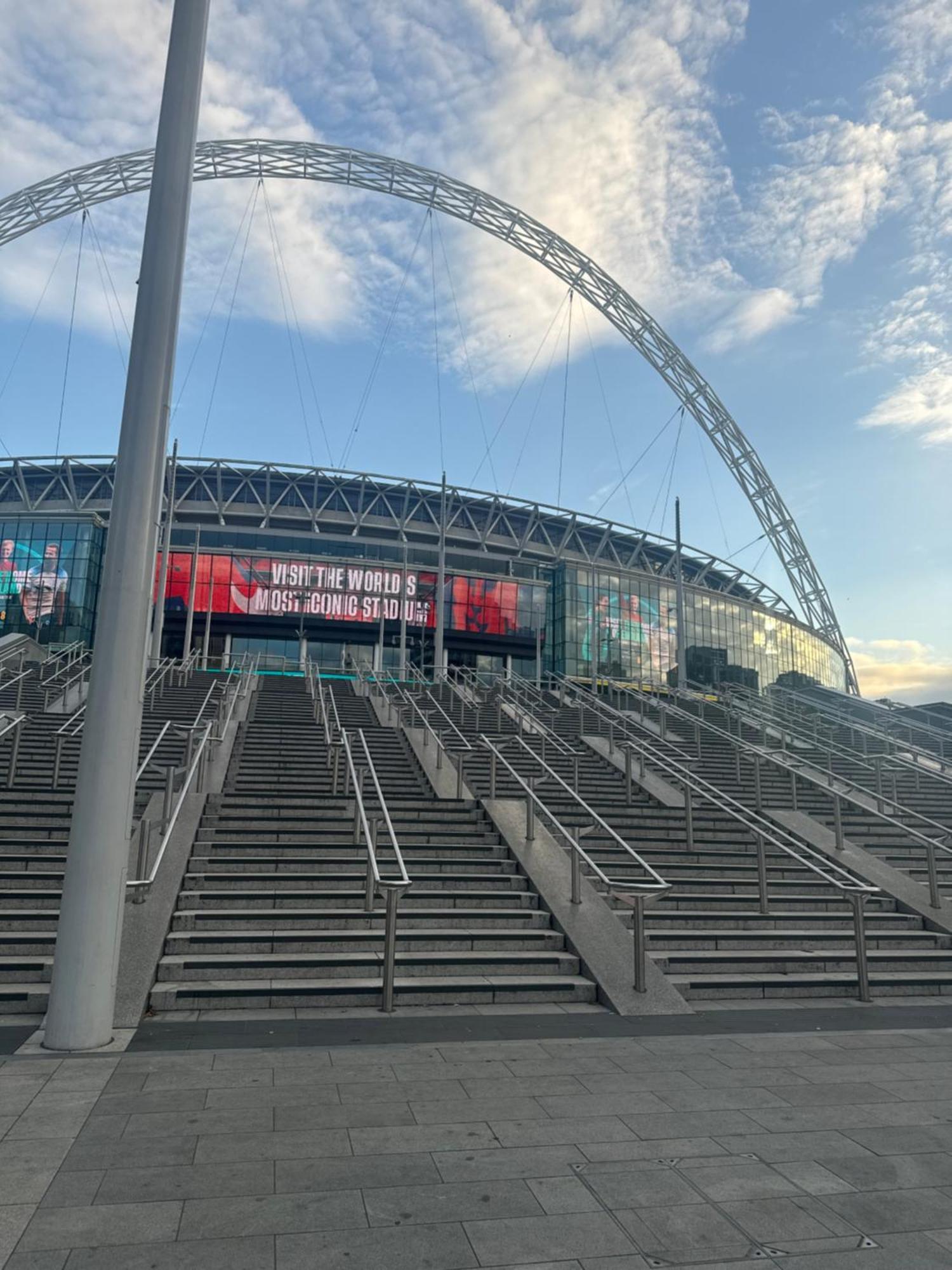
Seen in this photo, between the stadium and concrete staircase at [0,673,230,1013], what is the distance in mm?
25252

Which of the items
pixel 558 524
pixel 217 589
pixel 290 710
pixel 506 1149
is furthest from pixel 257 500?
pixel 506 1149

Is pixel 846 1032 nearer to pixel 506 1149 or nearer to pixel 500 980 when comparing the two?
pixel 500 980

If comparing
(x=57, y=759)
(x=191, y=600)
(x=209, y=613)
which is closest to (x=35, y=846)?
(x=57, y=759)

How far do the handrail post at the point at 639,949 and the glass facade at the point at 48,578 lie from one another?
4668 cm

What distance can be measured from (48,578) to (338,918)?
153ft

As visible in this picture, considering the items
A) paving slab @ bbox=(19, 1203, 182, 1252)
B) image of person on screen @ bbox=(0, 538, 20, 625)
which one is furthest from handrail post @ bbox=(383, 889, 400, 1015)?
image of person on screen @ bbox=(0, 538, 20, 625)

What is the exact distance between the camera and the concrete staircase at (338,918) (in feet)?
24.8

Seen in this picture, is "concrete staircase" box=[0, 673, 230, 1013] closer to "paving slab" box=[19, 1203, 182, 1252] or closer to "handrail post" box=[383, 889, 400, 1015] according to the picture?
"handrail post" box=[383, 889, 400, 1015]

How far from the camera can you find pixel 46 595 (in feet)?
159

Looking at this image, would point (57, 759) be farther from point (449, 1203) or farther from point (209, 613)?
point (209, 613)

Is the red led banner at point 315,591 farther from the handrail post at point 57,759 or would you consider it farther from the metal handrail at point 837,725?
the handrail post at point 57,759

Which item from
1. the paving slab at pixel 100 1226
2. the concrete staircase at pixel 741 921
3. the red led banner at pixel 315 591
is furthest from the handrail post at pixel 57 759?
the red led banner at pixel 315 591

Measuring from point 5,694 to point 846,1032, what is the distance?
1889 cm

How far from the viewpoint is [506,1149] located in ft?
14.3
